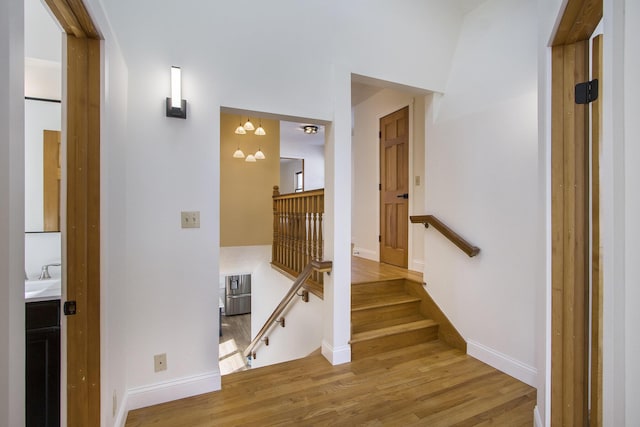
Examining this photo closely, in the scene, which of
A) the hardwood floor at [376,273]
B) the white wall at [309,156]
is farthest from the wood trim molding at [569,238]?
the white wall at [309,156]

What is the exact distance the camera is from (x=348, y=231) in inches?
103

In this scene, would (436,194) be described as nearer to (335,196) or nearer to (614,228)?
(335,196)

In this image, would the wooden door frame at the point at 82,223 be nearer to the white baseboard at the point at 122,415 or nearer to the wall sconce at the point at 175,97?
the white baseboard at the point at 122,415

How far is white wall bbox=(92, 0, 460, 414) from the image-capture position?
1.96 meters

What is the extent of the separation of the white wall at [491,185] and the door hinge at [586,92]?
87 cm

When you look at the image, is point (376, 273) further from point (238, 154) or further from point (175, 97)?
point (238, 154)

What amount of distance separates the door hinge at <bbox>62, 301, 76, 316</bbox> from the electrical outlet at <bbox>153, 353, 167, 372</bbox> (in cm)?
78

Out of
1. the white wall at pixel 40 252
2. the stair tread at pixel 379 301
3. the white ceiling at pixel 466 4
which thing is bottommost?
the stair tread at pixel 379 301

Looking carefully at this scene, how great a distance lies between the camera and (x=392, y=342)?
2.79 metres

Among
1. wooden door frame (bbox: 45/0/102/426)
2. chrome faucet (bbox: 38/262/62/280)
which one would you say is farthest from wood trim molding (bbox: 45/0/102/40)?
chrome faucet (bbox: 38/262/62/280)

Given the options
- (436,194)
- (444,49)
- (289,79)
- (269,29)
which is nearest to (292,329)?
(436,194)

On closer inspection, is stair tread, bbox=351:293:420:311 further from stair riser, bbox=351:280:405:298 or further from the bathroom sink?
the bathroom sink

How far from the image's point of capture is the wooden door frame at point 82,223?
1.41m

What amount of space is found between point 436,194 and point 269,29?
6.73ft
